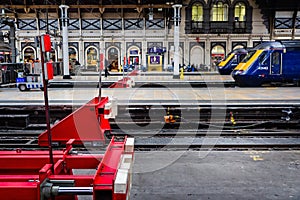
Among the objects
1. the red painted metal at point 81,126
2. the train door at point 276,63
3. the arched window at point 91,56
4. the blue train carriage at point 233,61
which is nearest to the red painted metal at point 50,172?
the red painted metal at point 81,126

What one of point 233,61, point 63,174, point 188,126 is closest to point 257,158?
point 188,126

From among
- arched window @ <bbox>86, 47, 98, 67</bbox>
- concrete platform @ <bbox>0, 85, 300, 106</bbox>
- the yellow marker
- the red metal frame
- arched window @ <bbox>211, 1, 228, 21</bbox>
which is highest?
arched window @ <bbox>211, 1, 228, 21</bbox>

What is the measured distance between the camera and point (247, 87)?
17.6m

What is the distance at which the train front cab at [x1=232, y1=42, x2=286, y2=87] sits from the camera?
16828mm

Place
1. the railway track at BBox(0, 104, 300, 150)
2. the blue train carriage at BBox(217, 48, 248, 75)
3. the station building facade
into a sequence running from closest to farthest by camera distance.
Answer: the railway track at BBox(0, 104, 300, 150), the blue train carriage at BBox(217, 48, 248, 75), the station building facade

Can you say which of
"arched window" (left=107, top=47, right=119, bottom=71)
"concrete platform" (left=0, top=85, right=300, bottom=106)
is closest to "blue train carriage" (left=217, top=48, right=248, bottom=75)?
"concrete platform" (left=0, top=85, right=300, bottom=106)

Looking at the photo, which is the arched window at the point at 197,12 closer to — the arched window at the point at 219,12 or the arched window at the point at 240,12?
the arched window at the point at 219,12

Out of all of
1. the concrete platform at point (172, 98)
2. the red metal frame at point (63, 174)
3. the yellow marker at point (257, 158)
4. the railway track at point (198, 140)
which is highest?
the red metal frame at point (63, 174)

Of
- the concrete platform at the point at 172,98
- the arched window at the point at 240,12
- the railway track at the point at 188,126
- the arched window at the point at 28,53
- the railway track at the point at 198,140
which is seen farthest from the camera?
the arched window at the point at 28,53

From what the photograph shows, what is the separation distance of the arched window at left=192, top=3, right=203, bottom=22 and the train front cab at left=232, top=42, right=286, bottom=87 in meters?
18.0

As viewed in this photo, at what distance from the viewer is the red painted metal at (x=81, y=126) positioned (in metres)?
6.18

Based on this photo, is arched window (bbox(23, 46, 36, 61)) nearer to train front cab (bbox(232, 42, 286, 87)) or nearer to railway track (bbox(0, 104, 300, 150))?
train front cab (bbox(232, 42, 286, 87))

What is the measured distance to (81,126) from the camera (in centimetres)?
632

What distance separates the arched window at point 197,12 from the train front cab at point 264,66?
18.0 meters
